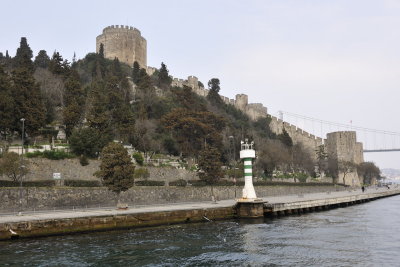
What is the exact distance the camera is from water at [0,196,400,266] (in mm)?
15984

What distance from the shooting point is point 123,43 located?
8631cm

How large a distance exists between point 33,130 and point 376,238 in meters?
30.5

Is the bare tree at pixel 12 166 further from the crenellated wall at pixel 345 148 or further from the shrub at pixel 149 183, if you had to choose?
the crenellated wall at pixel 345 148

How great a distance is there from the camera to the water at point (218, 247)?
52.4ft

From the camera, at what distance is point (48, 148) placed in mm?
36938

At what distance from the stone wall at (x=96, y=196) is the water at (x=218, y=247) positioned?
8.58 meters

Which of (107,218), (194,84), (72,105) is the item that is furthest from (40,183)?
(194,84)

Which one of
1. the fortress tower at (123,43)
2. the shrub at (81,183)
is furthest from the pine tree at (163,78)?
the shrub at (81,183)

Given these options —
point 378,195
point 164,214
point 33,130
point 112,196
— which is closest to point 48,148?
point 33,130

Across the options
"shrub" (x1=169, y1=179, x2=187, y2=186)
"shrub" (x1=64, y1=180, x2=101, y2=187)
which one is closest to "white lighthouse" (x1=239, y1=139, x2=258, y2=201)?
"shrub" (x1=169, y1=179, x2=187, y2=186)

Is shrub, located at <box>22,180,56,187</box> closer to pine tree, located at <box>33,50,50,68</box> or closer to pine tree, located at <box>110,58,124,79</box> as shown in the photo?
pine tree, located at <box>110,58,124,79</box>

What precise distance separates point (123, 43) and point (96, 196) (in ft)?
199

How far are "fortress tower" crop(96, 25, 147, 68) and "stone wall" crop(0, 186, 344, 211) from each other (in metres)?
52.3

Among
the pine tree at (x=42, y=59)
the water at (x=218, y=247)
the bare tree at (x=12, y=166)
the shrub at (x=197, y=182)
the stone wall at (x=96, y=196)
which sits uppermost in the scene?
the pine tree at (x=42, y=59)
